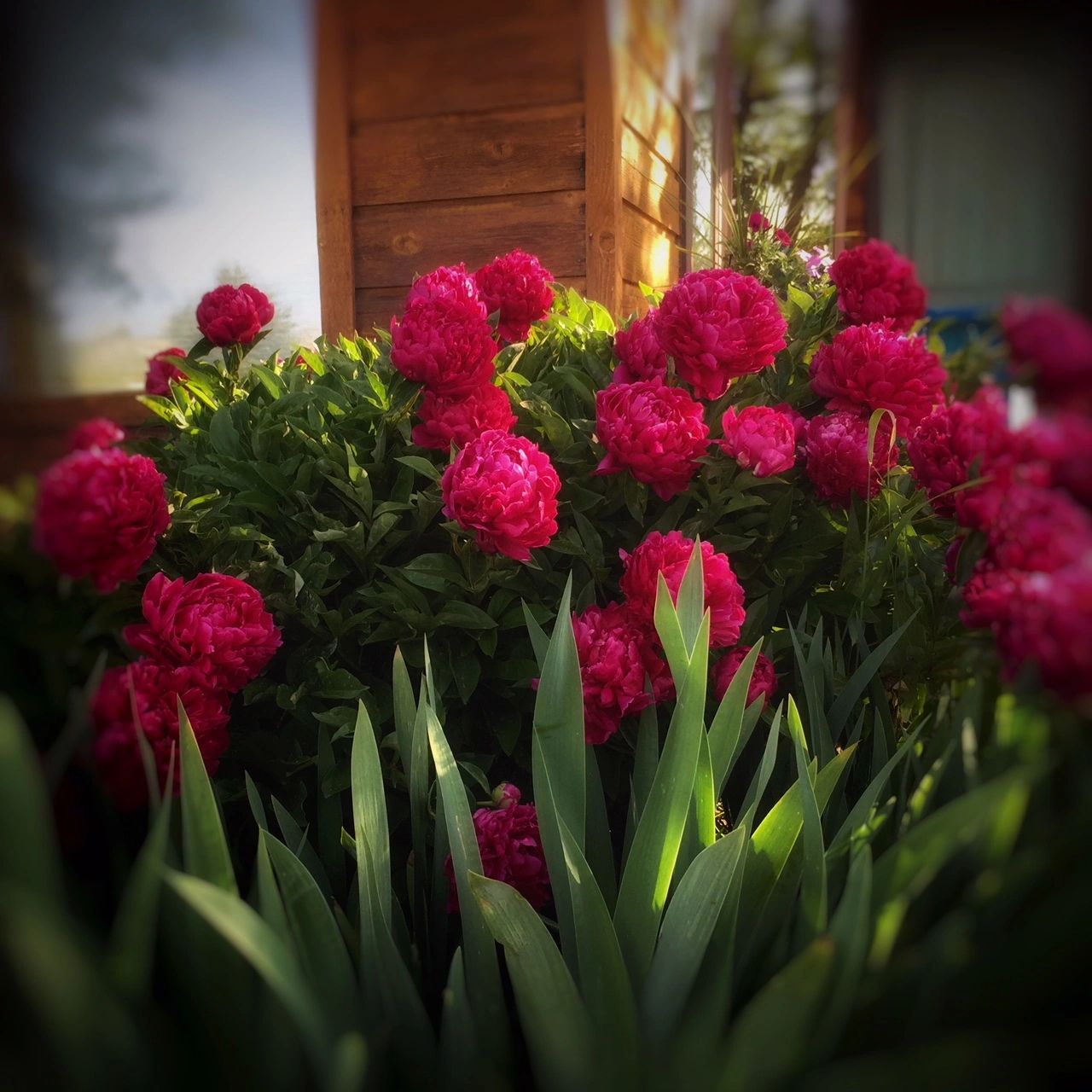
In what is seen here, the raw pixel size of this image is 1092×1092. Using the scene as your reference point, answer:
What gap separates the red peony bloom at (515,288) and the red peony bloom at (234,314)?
29cm

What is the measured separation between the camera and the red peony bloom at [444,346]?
913 millimetres

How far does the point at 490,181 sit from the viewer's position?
1.83 metres

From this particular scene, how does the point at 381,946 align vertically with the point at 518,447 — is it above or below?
below

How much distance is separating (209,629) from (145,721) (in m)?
0.15

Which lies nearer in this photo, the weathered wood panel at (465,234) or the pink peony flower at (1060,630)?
the pink peony flower at (1060,630)

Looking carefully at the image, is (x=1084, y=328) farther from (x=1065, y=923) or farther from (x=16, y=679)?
(x=16, y=679)

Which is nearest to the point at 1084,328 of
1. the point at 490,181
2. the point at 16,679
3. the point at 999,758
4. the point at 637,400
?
the point at 999,758

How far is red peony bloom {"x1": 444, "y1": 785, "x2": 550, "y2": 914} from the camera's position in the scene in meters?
0.81

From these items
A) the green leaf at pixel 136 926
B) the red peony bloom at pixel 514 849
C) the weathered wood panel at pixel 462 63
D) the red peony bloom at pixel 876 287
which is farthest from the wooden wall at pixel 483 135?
the red peony bloom at pixel 514 849

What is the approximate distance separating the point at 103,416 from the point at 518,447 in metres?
0.40

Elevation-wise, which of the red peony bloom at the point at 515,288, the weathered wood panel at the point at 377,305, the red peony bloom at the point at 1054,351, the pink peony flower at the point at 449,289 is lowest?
the red peony bloom at the point at 1054,351

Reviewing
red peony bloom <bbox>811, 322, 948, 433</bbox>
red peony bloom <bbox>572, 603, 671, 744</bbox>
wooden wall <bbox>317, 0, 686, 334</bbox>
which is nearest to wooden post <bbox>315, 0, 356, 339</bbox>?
wooden wall <bbox>317, 0, 686, 334</bbox>

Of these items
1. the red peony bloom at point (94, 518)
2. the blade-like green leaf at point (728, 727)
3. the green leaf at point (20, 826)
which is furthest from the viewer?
the blade-like green leaf at point (728, 727)

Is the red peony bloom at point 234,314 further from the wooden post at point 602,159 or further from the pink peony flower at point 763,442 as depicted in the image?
the pink peony flower at point 763,442
